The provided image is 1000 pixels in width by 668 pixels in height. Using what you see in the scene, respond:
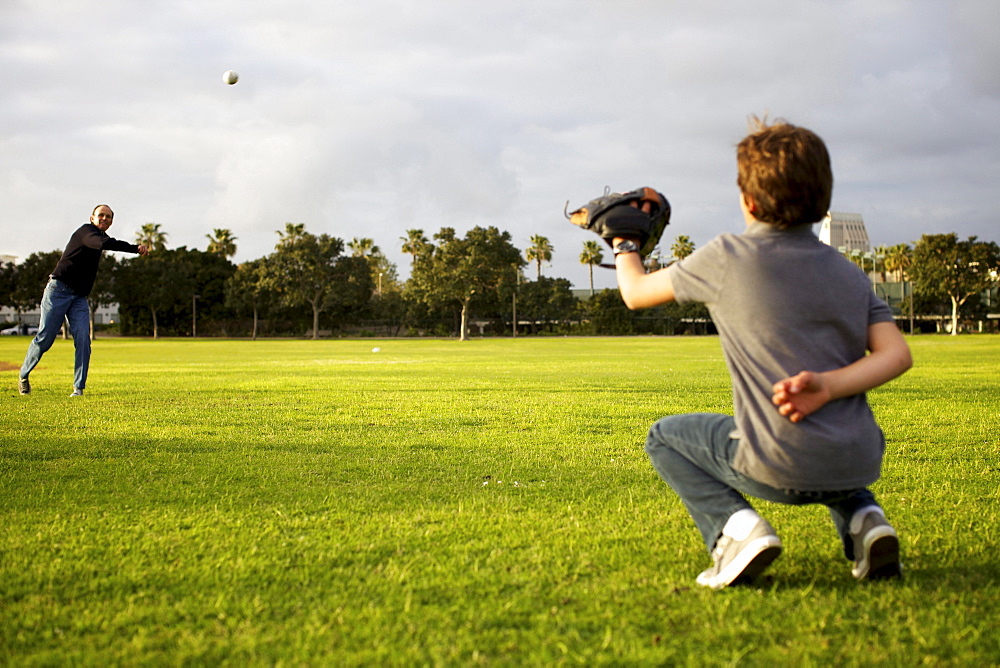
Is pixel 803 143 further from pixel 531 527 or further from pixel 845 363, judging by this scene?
pixel 531 527

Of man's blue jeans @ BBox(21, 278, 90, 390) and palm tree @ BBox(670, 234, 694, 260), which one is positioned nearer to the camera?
man's blue jeans @ BBox(21, 278, 90, 390)

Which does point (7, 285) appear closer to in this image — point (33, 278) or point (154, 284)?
point (33, 278)

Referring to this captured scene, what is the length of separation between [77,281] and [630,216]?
963cm

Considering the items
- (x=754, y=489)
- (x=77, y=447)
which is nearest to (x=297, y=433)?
(x=77, y=447)

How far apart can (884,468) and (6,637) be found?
5.67 metres

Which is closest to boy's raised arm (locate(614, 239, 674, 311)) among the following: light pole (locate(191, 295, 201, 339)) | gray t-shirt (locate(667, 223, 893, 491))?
gray t-shirt (locate(667, 223, 893, 491))

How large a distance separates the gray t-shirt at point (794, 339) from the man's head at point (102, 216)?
9.51 meters

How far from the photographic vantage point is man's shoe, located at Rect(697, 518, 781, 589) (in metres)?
3.14

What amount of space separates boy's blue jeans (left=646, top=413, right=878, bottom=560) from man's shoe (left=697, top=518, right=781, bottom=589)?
0.32 feet

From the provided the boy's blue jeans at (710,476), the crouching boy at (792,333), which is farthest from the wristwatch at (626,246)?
the boy's blue jeans at (710,476)

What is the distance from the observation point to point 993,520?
4422 mm

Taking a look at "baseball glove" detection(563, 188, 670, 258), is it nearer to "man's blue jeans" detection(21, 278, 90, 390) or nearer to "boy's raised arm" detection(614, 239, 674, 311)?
"boy's raised arm" detection(614, 239, 674, 311)

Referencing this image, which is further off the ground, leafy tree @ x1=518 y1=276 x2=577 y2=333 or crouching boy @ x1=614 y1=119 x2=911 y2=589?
leafy tree @ x1=518 y1=276 x2=577 y2=333

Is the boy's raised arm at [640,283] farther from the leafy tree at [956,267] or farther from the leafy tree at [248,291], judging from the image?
the leafy tree at [956,267]
